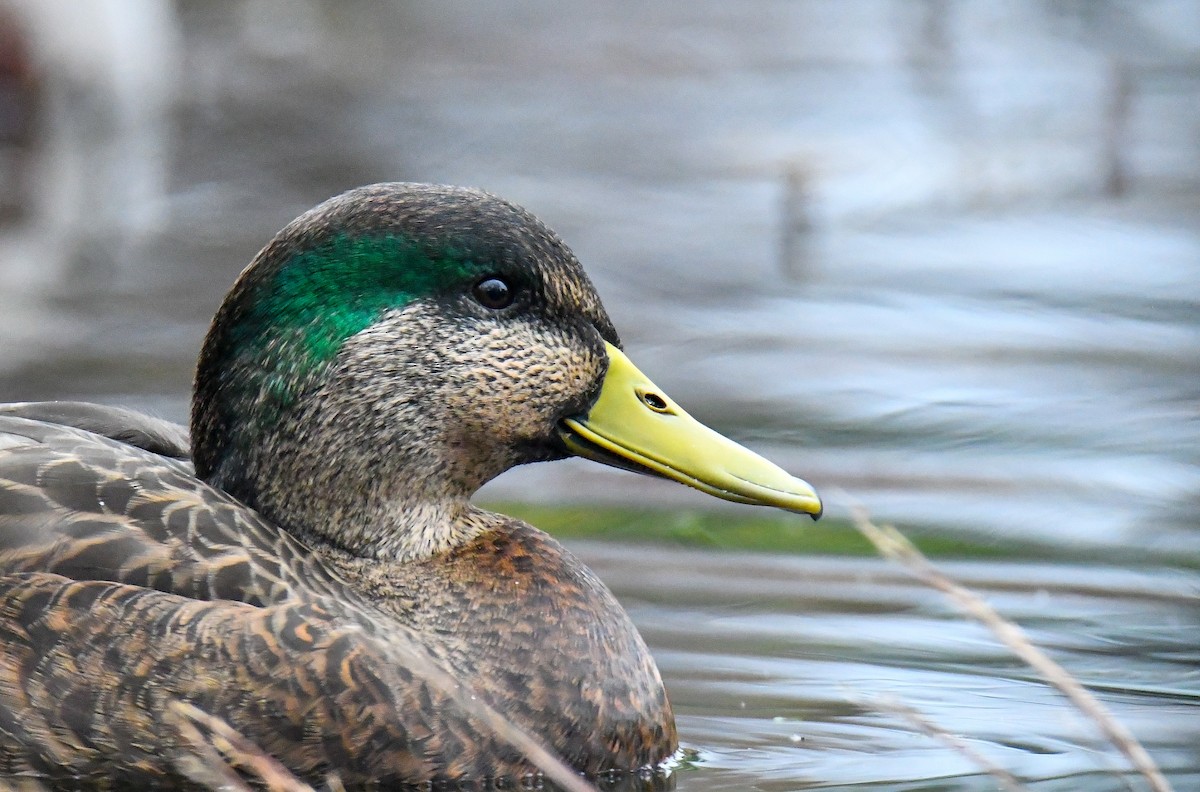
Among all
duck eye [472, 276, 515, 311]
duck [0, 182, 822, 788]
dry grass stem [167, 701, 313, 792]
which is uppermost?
duck eye [472, 276, 515, 311]

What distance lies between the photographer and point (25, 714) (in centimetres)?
447

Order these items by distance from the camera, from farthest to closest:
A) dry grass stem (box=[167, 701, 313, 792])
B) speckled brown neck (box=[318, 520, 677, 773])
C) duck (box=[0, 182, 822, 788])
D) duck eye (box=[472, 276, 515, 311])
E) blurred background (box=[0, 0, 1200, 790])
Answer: blurred background (box=[0, 0, 1200, 790])
duck eye (box=[472, 276, 515, 311])
speckled brown neck (box=[318, 520, 677, 773])
duck (box=[0, 182, 822, 788])
dry grass stem (box=[167, 701, 313, 792])

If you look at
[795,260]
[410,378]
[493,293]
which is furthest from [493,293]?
[795,260]

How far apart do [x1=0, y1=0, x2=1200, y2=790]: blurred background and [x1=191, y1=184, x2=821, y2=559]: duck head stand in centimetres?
80

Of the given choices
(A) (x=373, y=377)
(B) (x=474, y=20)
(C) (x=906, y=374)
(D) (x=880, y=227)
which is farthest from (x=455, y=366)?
→ (B) (x=474, y=20)

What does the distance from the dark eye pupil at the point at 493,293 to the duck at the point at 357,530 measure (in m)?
0.01

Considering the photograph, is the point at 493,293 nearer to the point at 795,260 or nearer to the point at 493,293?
the point at 493,293

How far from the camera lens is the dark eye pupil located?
493 cm

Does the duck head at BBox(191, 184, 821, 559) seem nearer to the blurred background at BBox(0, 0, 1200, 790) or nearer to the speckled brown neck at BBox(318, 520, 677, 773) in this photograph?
the speckled brown neck at BBox(318, 520, 677, 773)

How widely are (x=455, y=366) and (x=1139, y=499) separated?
2982mm

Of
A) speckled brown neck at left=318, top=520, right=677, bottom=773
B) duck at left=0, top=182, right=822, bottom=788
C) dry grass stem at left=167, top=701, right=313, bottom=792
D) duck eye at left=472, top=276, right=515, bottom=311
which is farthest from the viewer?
duck eye at left=472, top=276, right=515, bottom=311

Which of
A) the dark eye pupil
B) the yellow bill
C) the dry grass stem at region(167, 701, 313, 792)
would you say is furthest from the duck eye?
the dry grass stem at region(167, 701, 313, 792)

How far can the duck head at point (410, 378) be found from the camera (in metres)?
4.85

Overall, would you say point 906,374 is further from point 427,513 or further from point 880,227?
point 427,513
